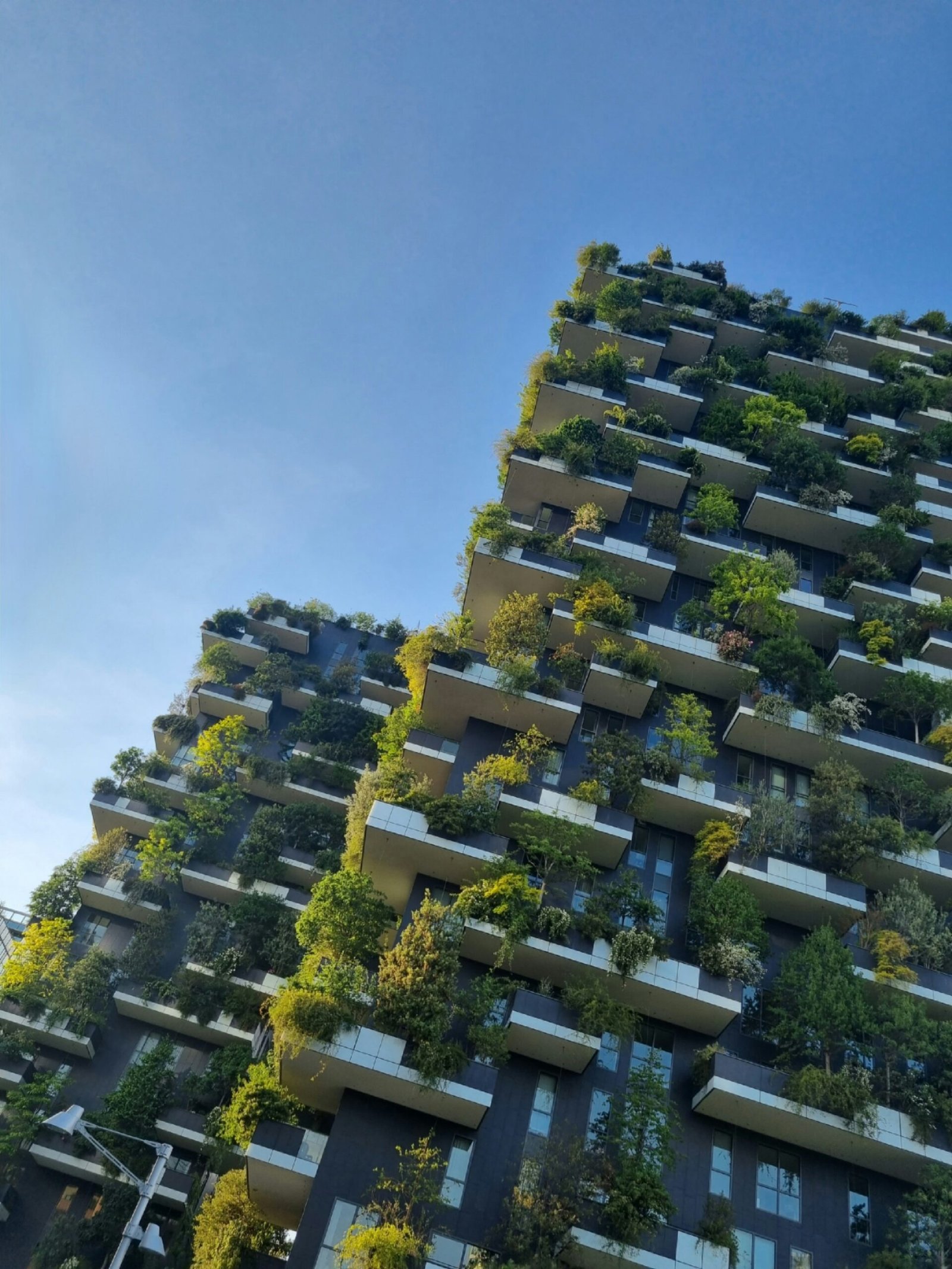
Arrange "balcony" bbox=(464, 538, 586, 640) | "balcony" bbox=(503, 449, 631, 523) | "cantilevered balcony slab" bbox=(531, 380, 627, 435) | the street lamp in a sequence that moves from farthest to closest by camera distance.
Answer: "cantilevered balcony slab" bbox=(531, 380, 627, 435) → "balcony" bbox=(503, 449, 631, 523) → "balcony" bbox=(464, 538, 586, 640) → the street lamp

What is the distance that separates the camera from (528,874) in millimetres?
27641

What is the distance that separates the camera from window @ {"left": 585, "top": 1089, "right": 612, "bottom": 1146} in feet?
77.5

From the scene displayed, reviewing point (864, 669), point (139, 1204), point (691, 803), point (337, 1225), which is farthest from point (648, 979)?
point (864, 669)

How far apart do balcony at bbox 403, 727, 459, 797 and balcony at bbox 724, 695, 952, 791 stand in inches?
390

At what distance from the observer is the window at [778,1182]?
23484 mm

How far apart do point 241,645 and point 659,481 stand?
2552 centimetres

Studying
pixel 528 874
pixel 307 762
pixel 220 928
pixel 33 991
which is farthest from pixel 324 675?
pixel 528 874

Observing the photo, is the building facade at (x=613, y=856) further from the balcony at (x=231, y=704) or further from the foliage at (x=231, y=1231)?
the foliage at (x=231, y=1231)

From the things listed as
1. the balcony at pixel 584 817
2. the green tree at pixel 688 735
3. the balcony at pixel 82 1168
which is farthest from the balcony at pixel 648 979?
the balcony at pixel 82 1168

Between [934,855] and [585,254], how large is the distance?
1324 inches

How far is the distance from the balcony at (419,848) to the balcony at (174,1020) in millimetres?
14251

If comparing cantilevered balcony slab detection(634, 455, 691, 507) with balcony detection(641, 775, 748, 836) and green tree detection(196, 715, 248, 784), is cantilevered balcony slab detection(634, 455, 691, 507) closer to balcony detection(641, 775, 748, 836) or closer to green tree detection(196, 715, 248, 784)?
balcony detection(641, 775, 748, 836)

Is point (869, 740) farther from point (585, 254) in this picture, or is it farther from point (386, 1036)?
point (585, 254)

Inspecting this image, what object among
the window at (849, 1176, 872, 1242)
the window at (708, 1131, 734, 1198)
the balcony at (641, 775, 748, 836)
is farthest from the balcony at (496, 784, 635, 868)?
the window at (849, 1176, 872, 1242)
